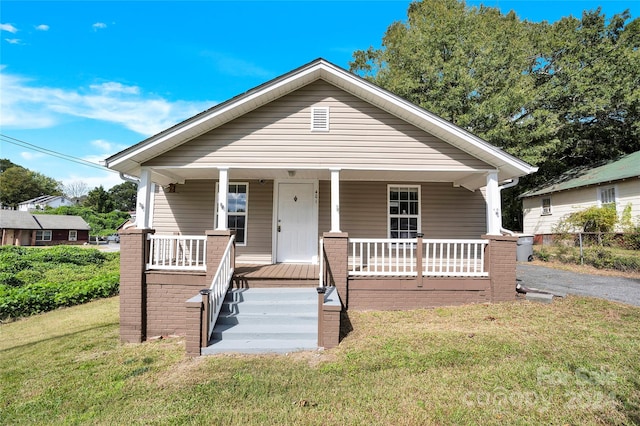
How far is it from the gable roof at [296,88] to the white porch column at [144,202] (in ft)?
1.02

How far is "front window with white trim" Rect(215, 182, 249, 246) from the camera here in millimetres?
8648

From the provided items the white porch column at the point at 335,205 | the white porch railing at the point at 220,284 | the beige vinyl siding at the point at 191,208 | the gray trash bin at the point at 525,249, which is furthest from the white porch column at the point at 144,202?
the gray trash bin at the point at 525,249

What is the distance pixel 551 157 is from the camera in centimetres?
2094

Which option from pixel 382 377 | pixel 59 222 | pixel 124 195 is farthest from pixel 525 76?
pixel 124 195

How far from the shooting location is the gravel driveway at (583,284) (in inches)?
262

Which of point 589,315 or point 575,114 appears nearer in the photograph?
point 589,315

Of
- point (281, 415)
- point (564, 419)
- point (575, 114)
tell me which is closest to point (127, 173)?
point (281, 415)

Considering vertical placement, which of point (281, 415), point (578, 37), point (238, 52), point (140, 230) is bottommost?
point (281, 415)

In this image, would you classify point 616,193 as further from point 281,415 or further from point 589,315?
point 281,415

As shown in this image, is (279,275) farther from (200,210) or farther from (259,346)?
(200,210)

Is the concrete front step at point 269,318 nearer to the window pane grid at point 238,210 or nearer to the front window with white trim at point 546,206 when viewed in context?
the window pane grid at point 238,210

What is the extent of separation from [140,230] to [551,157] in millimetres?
24653

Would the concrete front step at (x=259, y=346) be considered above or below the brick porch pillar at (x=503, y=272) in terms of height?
below

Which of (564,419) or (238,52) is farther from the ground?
(238,52)
